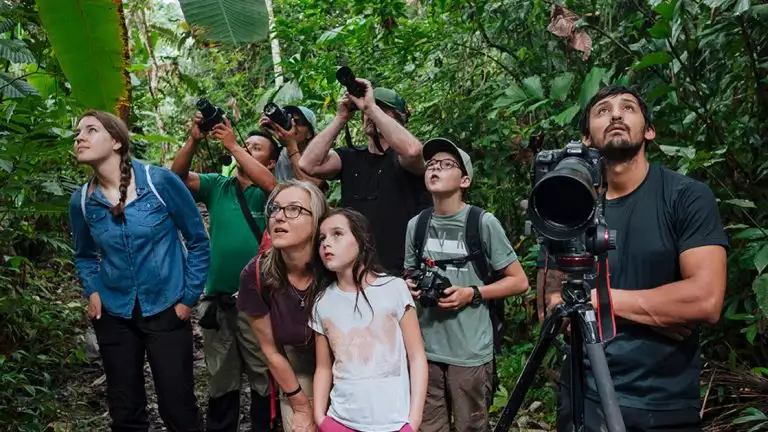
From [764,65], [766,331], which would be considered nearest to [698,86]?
[764,65]

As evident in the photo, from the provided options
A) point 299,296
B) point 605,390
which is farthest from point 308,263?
point 605,390

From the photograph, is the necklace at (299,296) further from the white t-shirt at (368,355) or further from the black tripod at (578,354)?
the black tripod at (578,354)

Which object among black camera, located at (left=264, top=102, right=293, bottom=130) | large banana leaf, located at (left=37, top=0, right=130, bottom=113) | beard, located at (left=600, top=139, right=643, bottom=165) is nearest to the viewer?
large banana leaf, located at (left=37, top=0, right=130, bottom=113)

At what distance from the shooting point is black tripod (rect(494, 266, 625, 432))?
53.0 inches

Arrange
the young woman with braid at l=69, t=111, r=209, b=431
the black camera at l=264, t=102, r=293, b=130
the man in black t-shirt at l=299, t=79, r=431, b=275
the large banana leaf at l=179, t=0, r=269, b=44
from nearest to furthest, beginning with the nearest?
1. the large banana leaf at l=179, t=0, r=269, b=44
2. the young woman with braid at l=69, t=111, r=209, b=431
3. the man in black t-shirt at l=299, t=79, r=431, b=275
4. the black camera at l=264, t=102, r=293, b=130

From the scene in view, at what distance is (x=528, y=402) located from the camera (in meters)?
3.93

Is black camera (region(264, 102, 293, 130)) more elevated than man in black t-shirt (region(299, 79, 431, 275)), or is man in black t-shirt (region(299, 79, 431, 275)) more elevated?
black camera (region(264, 102, 293, 130))

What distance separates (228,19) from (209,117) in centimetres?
215

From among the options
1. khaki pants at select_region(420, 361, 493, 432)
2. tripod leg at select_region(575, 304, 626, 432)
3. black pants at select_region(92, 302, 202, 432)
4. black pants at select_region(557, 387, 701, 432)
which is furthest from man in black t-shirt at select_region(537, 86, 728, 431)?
black pants at select_region(92, 302, 202, 432)

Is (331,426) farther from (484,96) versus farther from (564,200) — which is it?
(484,96)

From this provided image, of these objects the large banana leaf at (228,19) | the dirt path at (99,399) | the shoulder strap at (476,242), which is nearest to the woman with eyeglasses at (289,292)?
the shoulder strap at (476,242)

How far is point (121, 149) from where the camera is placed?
2705mm

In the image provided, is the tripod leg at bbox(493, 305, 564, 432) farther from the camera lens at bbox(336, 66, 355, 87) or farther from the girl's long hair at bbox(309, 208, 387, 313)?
the camera lens at bbox(336, 66, 355, 87)

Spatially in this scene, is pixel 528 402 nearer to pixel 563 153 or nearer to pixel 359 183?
pixel 359 183
